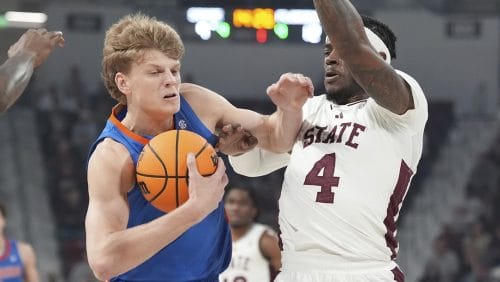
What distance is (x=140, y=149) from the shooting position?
4.04m

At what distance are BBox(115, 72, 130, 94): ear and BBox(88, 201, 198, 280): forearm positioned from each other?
0.69m

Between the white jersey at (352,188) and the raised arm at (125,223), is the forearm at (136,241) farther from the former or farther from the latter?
the white jersey at (352,188)

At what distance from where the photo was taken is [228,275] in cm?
752

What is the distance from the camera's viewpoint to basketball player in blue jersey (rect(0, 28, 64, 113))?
13.1ft

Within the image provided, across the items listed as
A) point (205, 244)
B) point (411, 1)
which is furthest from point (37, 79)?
point (205, 244)

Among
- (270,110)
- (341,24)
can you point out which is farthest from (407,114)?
(270,110)

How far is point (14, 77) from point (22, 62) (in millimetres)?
145

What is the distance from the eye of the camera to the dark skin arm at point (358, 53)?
3889mm

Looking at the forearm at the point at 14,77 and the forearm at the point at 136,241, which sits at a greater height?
the forearm at the point at 14,77

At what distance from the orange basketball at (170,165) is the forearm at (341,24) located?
69cm

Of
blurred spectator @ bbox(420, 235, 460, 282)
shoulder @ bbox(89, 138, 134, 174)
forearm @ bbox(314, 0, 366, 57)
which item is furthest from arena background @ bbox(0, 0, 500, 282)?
shoulder @ bbox(89, 138, 134, 174)

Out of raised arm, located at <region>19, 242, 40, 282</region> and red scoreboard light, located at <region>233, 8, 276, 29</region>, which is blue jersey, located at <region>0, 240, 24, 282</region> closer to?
raised arm, located at <region>19, 242, 40, 282</region>

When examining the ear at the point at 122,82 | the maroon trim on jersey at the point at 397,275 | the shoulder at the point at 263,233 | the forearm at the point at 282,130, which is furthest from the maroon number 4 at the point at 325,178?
the shoulder at the point at 263,233

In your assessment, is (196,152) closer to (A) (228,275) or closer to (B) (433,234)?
(A) (228,275)
